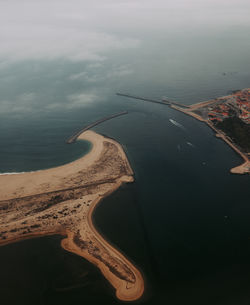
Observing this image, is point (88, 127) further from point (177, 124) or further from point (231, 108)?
point (231, 108)

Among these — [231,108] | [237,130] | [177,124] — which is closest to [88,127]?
[177,124]

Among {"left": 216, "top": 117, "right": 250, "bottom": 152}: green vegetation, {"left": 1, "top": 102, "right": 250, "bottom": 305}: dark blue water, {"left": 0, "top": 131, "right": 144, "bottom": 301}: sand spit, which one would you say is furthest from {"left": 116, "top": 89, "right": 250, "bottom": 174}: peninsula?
{"left": 0, "top": 131, "right": 144, "bottom": 301}: sand spit

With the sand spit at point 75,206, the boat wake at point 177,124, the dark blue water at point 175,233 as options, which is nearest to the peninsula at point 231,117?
the dark blue water at point 175,233

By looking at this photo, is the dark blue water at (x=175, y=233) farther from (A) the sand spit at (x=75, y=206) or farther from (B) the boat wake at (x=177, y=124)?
(B) the boat wake at (x=177, y=124)

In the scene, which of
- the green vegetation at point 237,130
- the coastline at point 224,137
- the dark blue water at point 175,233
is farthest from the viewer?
the green vegetation at point 237,130

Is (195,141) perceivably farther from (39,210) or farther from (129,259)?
(39,210)

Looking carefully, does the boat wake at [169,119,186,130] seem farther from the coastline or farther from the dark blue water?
the dark blue water

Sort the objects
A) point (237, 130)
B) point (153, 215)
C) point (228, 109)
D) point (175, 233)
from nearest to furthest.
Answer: point (175, 233)
point (153, 215)
point (237, 130)
point (228, 109)
